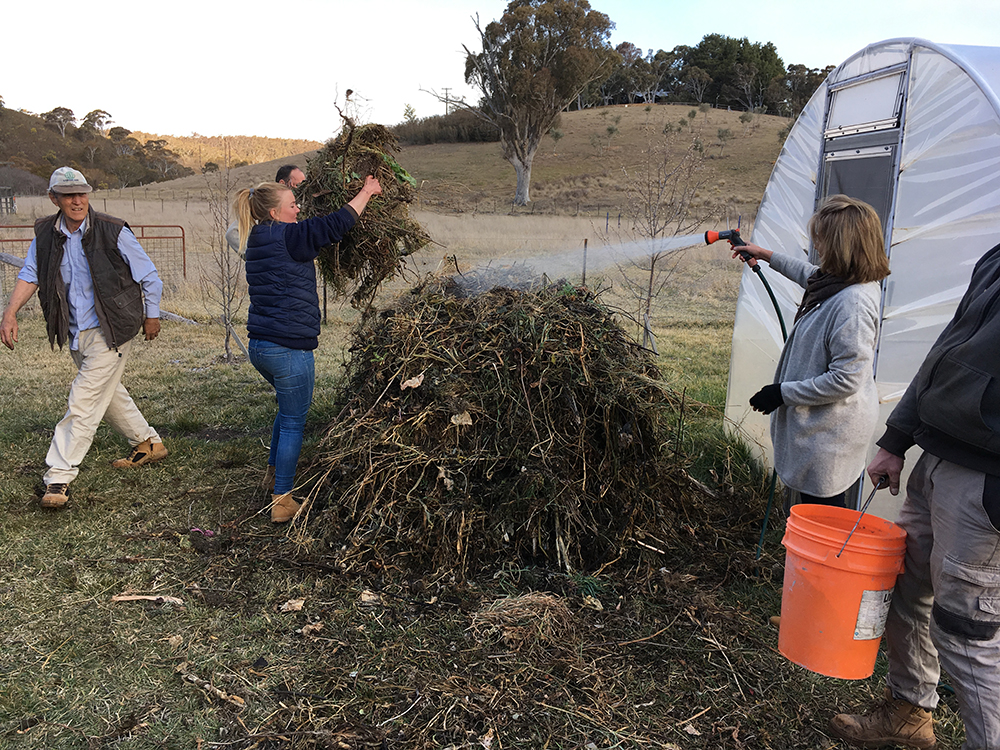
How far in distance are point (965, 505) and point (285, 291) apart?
11.2ft

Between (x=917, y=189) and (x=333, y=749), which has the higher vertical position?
(x=917, y=189)

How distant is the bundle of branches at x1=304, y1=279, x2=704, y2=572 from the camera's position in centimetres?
373

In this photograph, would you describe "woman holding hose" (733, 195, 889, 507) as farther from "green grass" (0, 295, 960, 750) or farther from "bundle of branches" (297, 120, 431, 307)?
"bundle of branches" (297, 120, 431, 307)

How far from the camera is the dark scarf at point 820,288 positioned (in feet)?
9.71

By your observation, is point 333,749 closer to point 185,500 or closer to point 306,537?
point 306,537

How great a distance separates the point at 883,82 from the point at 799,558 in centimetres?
284

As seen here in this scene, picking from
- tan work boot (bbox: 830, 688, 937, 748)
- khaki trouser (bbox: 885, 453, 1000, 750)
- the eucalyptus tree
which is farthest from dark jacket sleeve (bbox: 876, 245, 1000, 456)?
the eucalyptus tree

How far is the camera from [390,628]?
3195mm

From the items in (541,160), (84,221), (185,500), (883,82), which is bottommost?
(185,500)

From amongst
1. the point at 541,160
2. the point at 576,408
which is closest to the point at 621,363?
the point at 576,408

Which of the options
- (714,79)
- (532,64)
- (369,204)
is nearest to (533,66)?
(532,64)

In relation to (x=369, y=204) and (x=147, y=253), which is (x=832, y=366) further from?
(x=147, y=253)

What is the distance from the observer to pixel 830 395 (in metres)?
2.92

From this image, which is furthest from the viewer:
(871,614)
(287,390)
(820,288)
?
(287,390)
